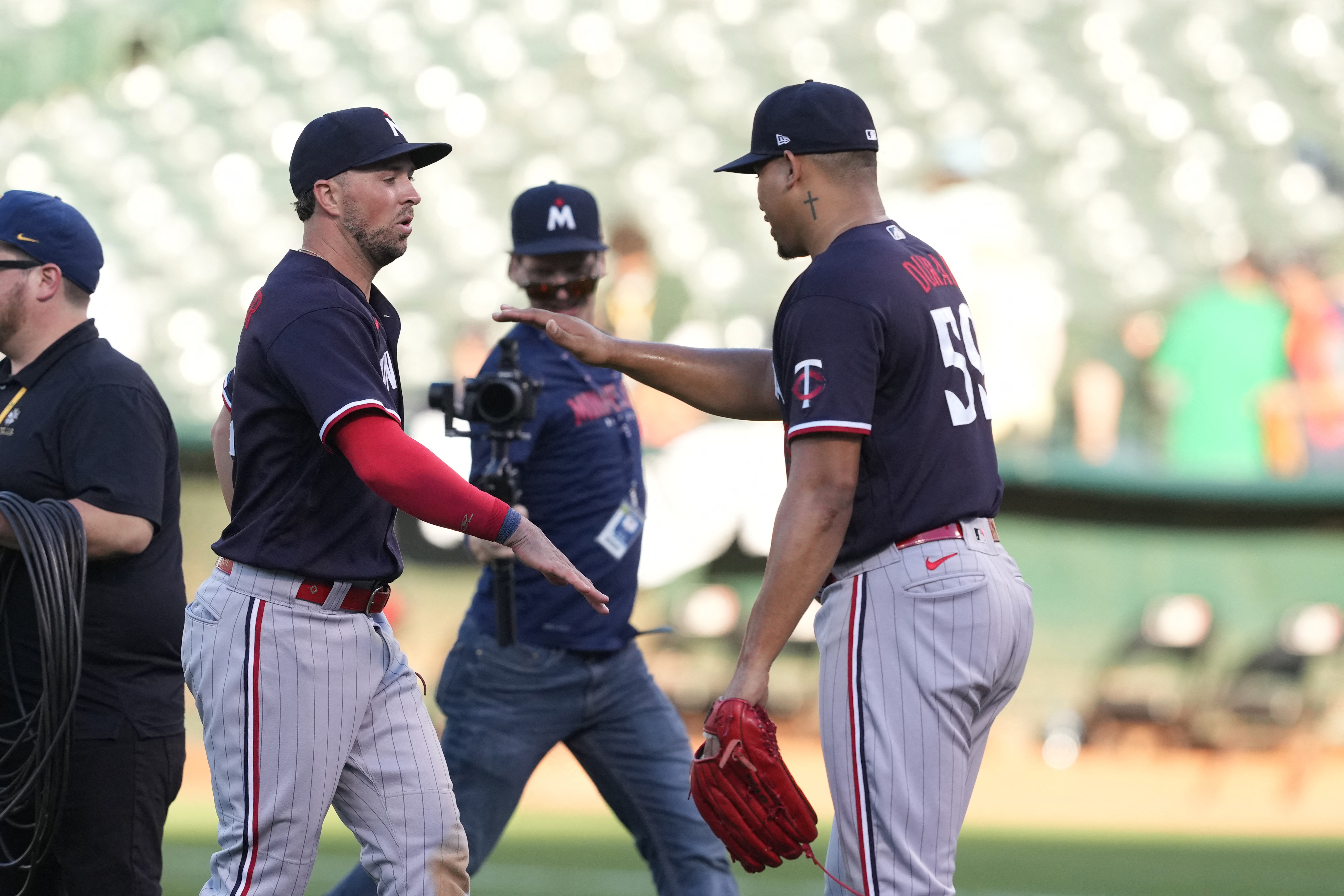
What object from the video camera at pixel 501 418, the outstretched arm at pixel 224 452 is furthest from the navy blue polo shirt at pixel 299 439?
the video camera at pixel 501 418

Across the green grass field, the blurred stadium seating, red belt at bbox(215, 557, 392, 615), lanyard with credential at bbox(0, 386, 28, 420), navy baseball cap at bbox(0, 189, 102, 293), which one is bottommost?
the green grass field

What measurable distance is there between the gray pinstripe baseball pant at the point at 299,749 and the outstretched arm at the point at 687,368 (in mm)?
891

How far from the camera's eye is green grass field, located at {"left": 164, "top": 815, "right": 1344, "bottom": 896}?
19.1 ft

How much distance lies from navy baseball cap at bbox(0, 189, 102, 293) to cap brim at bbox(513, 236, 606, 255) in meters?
1.12

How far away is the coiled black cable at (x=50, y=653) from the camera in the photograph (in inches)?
131

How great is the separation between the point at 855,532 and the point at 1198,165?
8.91 m

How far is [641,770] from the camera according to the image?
396cm

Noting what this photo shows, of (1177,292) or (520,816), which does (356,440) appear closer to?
(520,816)

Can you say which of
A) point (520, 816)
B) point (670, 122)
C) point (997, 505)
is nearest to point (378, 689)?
point (997, 505)

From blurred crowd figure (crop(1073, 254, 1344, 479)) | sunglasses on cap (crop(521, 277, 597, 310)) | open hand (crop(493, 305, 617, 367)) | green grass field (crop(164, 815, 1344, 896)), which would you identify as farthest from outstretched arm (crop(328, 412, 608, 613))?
blurred crowd figure (crop(1073, 254, 1344, 479))

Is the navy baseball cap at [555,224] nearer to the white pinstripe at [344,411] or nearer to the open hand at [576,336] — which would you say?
the open hand at [576,336]

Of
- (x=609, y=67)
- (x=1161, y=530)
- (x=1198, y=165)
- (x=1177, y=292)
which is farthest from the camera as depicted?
(x=609, y=67)

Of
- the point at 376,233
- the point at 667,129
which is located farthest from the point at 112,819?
the point at 667,129

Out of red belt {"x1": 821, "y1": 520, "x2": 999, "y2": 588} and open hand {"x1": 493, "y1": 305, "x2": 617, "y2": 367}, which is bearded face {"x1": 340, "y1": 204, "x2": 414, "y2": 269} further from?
red belt {"x1": 821, "y1": 520, "x2": 999, "y2": 588}
